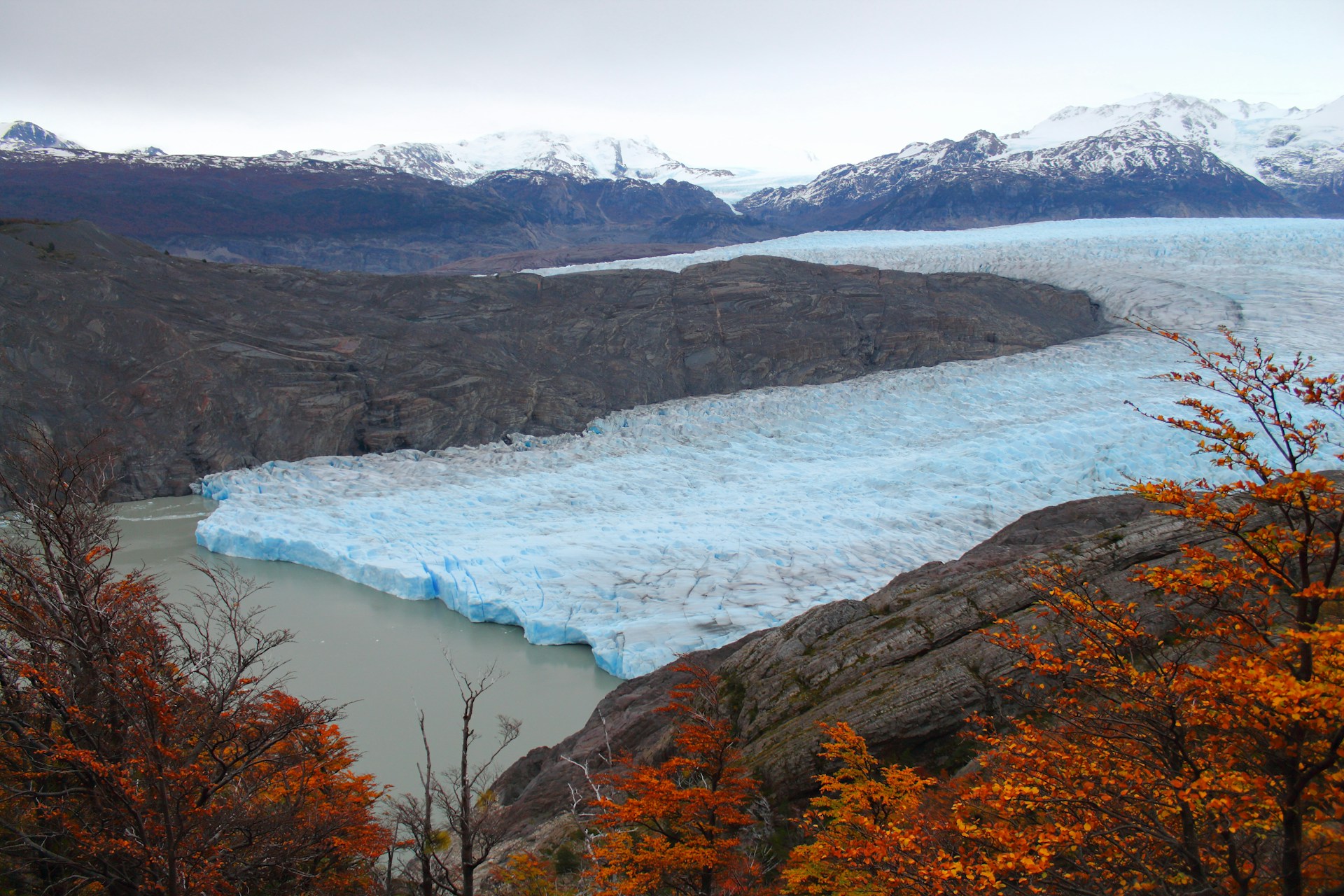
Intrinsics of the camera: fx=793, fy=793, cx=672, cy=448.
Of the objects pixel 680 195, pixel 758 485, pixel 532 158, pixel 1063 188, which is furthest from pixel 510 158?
pixel 758 485

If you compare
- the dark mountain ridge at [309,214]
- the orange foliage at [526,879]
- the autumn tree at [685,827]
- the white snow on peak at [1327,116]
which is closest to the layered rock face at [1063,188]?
the dark mountain ridge at [309,214]

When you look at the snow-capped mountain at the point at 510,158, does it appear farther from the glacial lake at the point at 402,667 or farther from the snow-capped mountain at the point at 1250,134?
the glacial lake at the point at 402,667

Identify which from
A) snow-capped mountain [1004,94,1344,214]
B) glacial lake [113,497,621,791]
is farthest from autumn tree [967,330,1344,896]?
snow-capped mountain [1004,94,1344,214]

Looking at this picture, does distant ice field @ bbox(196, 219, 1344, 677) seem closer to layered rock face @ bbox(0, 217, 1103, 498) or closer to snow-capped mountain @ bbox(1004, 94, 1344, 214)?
layered rock face @ bbox(0, 217, 1103, 498)

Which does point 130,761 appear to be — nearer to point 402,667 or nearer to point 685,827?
point 685,827

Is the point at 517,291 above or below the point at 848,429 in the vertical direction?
above

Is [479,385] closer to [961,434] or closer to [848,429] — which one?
[848,429]

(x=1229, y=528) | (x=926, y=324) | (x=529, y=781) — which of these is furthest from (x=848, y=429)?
(x=1229, y=528)
